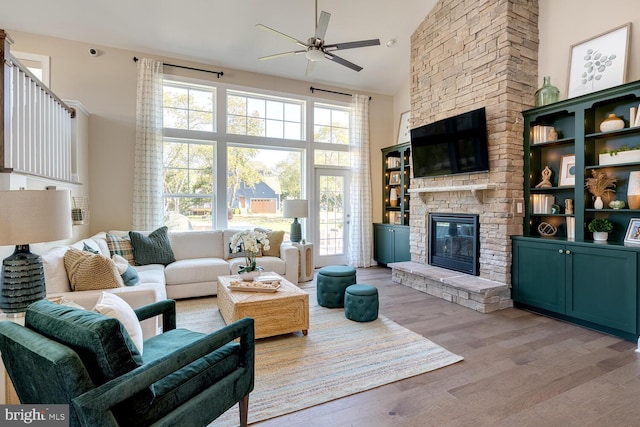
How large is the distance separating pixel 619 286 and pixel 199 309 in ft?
14.5

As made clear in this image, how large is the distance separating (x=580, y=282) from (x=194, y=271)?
14.7 ft

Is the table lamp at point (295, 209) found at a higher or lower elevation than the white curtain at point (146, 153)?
lower

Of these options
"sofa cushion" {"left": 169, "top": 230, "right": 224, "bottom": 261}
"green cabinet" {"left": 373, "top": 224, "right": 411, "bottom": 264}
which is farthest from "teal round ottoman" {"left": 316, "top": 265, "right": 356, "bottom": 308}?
"green cabinet" {"left": 373, "top": 224, "right": 411, "bottom": 264}

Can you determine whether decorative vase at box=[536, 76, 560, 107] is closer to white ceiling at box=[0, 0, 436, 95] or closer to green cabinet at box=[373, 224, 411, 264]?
white ceiling at box=[0, 0, 436, 95]

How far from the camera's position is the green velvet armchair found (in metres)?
1.10

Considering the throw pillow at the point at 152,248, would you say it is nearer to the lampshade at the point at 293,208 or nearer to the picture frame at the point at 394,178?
the lampshade at the point at 293,208

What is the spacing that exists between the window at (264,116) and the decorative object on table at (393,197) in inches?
83.1

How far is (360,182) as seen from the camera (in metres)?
6.38

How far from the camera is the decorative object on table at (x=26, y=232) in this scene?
1.67m

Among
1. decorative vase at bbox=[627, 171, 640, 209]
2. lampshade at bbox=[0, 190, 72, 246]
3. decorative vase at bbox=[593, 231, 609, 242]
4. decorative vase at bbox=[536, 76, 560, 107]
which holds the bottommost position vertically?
decorative vase at bbox=[593, 231, 609, 242]

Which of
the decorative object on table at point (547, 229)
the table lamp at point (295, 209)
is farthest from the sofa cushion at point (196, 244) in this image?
the decorative object on table at point (547, 229)

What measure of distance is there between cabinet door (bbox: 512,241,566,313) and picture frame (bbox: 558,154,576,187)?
2.68ft

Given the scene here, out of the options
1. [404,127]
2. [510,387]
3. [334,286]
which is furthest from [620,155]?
[404,127]

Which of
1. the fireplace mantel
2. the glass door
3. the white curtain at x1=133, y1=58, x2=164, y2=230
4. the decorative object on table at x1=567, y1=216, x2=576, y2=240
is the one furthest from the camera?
the glass door
